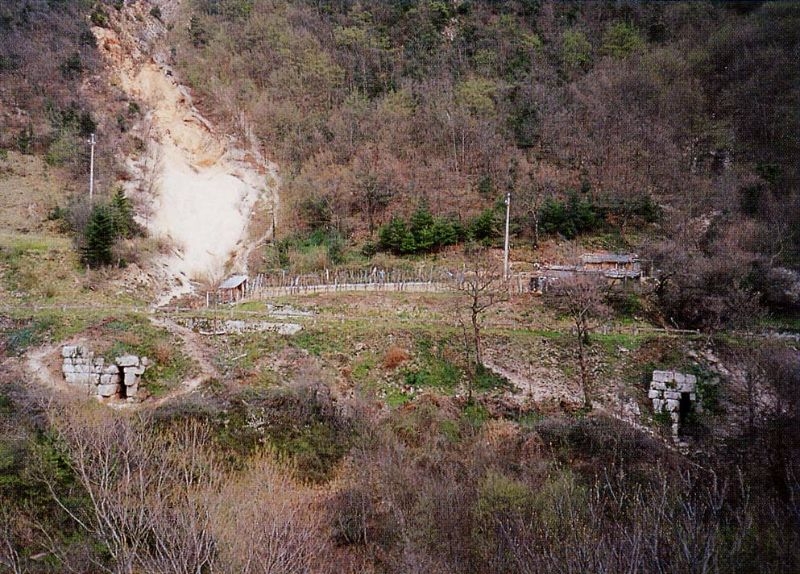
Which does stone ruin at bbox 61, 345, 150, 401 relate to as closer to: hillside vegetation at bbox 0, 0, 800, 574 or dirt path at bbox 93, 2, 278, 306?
hillside vegetation at bbox 0, 0, 800, 574

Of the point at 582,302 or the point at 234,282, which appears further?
the point at 234,282

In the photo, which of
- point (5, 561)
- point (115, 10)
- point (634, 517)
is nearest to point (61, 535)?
point (5, 561)

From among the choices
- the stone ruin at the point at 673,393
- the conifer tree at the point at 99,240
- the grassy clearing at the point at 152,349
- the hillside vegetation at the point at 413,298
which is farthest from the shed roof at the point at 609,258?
the conifer tree at the point at 99,240

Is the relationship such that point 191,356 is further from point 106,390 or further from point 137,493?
point 137,493

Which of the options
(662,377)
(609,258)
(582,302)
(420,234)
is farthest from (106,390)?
(609,258)

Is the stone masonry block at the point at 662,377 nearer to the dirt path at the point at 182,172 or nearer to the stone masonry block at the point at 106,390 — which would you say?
the stone masonry block at the point at 106,390

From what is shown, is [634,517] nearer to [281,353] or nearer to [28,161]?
[281,353]

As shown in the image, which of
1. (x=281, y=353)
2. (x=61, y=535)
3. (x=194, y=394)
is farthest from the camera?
(x=281, y=353)
